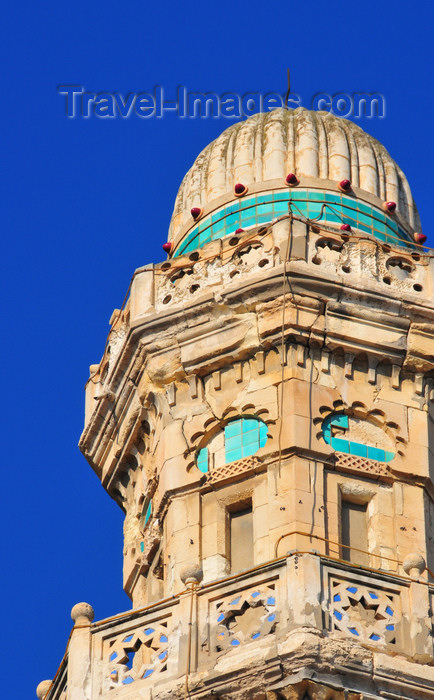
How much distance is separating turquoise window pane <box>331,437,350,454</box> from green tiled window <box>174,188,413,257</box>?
3.07 meters

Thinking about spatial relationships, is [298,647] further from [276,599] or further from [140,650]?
[140,650]

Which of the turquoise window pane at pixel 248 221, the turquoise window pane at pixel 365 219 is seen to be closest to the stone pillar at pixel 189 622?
the turquoise window pane at pixel 248 221

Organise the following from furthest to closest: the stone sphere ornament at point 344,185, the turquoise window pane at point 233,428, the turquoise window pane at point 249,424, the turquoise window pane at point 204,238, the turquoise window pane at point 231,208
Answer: the turquoise window pane at point 204,238, the turquoise window pane at point 231,208, the stone sphere ornament at point 344,185, the turquoise window pane at point 233,428, the turquoise window pane at point 249,424

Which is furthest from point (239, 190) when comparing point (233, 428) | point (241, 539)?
point (241, 539)

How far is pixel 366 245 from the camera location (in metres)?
23.4

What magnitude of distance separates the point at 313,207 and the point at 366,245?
5.10 ft

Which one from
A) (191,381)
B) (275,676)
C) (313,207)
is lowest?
(275,676)

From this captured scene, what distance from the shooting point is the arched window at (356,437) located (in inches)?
884

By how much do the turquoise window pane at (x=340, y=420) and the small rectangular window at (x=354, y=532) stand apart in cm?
87

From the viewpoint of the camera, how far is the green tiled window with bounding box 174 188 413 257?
2470 centimetres

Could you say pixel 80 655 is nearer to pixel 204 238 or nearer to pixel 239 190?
pixel 204 238

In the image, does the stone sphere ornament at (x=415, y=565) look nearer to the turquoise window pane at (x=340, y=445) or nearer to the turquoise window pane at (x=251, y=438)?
the turquoise window pane at (x=340, y=445)

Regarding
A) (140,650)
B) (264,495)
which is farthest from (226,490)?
(140,650)

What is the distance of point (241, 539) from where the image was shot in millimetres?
22078
